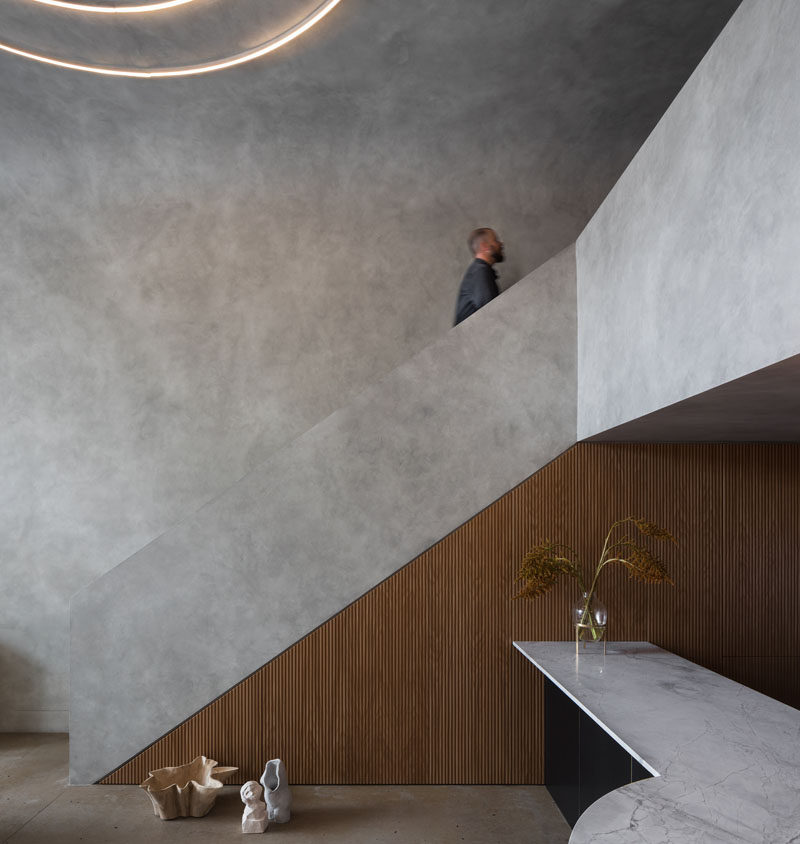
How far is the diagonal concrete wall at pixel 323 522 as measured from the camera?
12.7ft

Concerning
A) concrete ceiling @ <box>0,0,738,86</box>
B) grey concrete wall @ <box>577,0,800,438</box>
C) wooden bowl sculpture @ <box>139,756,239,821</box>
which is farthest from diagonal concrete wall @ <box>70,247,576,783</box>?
concrete ceiling @ <box>0,0,738,86</box>

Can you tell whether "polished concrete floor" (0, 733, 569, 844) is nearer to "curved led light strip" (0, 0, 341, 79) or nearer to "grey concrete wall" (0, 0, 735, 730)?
"grey concrete wall" (0, 0, 735, 730)

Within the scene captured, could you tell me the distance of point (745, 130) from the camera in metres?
1.89

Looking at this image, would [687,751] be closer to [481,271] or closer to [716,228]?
[716,228]

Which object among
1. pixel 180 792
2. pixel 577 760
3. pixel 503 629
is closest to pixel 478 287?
pixel 503 629

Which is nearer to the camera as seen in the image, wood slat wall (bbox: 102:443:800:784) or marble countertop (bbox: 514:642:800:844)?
marble countertop (bbox: 514:642:800:844)

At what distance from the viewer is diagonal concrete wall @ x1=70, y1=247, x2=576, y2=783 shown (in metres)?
3.87

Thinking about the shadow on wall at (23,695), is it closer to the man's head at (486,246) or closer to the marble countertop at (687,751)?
the marble countertop at (687,751)

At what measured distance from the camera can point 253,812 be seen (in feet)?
11.0

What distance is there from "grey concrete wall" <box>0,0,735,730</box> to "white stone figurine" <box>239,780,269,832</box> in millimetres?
2148

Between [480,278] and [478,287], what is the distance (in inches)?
2.2

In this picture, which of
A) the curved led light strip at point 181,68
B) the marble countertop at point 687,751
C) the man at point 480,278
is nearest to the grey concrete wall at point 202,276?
the man at point 480,278

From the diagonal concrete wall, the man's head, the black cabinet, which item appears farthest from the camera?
the man's head

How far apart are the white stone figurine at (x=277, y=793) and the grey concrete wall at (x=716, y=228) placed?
2315 millimetres
